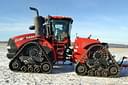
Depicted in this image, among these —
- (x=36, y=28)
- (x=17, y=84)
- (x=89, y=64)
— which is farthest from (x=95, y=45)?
(x=17, y=84)

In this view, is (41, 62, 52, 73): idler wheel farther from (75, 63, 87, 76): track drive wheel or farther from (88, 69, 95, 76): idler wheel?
(88, 69, 95, 76): idler wheel

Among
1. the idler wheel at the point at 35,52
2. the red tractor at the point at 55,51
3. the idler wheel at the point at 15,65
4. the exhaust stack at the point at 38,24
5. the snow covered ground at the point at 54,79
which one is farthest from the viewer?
the exhaust stack at the point at 38,24

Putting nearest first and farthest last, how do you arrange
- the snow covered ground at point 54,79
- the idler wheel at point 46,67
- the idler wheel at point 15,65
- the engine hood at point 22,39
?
the snow covered ground at point 54,79 → the idler wheel at point 46,67 → the idler wheel at point 15,65 → the engine hood at point 22,39

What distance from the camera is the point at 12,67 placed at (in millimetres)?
17312

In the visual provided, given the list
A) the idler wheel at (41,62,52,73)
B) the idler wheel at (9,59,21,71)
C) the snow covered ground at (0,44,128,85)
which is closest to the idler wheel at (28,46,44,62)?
the idler wheel at (41,62,52,73)

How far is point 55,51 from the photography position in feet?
58.3

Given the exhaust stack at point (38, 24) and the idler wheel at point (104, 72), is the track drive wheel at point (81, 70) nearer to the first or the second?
the idler wheel at point (104, 72)

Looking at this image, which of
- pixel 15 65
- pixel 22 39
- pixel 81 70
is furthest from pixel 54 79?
pixel 22 39

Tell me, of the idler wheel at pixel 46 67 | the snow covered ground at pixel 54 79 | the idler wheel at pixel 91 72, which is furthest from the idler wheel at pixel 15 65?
the idler wheel at pixel 91 72

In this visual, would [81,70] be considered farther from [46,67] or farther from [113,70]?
[46,67]

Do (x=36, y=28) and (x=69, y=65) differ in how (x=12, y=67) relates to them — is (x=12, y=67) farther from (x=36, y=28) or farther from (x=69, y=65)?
(x=69, y=65)

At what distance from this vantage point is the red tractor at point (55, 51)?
16828 mm

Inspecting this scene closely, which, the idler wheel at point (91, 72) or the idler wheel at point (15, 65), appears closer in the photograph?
the idler wheel at point (91, 72)

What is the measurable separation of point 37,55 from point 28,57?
48 cm
